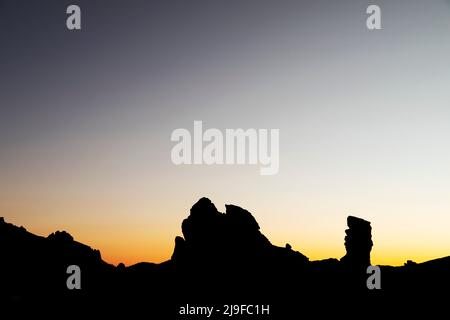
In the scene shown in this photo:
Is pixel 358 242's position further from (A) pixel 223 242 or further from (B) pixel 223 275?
(B) pixel 223 275

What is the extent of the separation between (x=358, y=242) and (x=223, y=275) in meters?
41.6

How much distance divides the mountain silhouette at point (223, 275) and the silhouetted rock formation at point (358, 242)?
278 millimetres

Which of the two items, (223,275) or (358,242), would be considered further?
(223,275)

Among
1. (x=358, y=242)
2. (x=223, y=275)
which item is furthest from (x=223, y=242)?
(x=358, y=242)

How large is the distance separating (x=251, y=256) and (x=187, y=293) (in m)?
22.9

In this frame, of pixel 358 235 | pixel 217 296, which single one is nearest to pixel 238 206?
pixel 217 296

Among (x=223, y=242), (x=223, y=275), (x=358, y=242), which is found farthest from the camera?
(x=223, y=275)

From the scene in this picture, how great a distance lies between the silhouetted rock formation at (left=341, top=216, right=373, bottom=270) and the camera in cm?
11288

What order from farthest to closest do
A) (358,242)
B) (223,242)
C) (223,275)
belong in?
(223,275) < (223,242) < (358,242)

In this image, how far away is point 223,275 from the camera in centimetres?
12225

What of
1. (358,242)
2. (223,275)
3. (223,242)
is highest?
(358,242)

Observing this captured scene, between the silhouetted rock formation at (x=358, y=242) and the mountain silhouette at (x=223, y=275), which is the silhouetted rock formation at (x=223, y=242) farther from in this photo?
the silhouetted rock formation at (x=358, y=242)

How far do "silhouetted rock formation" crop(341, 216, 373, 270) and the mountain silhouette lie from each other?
0.28 meters

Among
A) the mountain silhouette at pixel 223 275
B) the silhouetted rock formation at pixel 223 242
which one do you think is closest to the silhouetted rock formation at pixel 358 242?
the mountain silhouette at pixel 223 275
